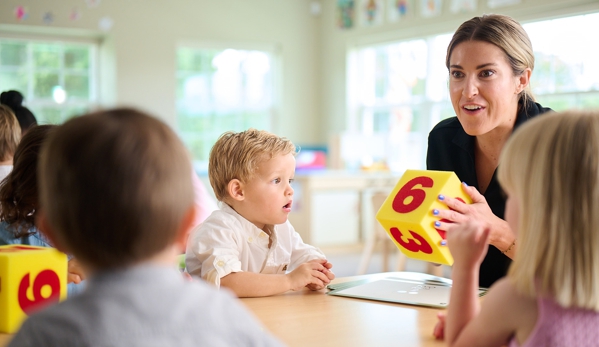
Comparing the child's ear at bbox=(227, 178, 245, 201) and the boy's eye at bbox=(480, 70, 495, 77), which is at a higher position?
the boy's eye at bbox=(480, 70, 495, 77)

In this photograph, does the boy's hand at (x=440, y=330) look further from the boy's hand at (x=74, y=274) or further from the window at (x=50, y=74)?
the window at (x=50, y=74)

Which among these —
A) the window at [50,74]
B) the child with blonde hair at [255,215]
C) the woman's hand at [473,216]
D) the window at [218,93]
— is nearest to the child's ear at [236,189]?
the child with blonde hair at [255,215]

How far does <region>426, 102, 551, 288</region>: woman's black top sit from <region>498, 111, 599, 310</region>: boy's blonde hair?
1.07m

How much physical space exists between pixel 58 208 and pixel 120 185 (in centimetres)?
8

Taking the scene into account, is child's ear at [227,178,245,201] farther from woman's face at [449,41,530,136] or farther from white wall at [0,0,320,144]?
white wall at [0,0,320,144]

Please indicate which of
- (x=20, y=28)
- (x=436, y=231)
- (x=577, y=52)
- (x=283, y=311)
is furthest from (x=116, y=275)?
(x=20, y=28)

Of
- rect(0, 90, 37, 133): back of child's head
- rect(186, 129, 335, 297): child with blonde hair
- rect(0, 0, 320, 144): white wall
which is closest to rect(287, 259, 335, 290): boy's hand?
rect(186, 129, 335, 297): child with blonde hair

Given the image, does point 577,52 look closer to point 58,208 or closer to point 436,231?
point 436,231

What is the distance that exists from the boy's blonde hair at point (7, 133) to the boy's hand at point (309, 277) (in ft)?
4.93

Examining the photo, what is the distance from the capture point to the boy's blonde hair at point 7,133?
8.48 ft

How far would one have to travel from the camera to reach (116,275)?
0.76 m

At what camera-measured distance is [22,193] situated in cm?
163


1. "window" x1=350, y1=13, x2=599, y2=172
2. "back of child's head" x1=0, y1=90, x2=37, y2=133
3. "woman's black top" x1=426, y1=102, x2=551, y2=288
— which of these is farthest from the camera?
"window" x1=350, y1=13, x2=599, y2=172

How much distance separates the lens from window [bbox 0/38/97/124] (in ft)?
22.6
